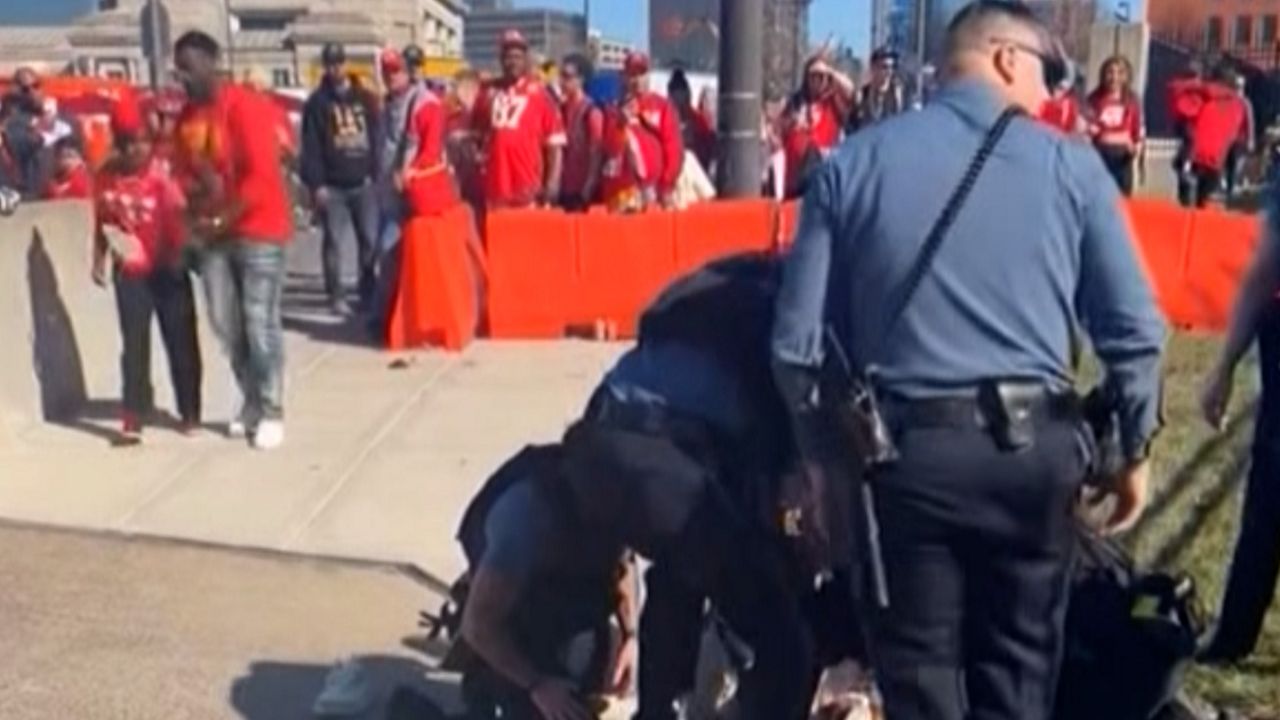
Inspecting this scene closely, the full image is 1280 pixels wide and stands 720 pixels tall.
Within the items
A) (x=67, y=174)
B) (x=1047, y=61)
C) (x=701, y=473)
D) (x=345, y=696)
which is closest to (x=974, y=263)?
(x=1047, y=61)

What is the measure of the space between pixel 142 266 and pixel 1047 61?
16.3 ft

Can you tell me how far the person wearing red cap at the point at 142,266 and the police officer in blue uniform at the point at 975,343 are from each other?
15.4 ft

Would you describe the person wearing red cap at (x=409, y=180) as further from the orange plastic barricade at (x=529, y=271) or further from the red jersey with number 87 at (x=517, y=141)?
the orange plastic barricade at (x=529, y=271)

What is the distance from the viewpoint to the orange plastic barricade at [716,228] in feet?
32.8

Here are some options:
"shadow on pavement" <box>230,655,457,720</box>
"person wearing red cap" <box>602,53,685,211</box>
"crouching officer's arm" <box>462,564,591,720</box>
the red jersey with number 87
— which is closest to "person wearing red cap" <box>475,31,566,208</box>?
the red jersey with number 87

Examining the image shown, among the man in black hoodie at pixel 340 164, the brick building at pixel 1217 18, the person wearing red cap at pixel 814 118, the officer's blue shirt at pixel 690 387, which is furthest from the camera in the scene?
the brick building at pixel 1217 18

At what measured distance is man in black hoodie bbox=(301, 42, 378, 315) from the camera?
10.9 metres

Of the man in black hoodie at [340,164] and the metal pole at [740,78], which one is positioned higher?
the metal pole at [740,78]

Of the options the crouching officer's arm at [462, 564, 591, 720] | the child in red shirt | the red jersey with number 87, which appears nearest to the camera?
the crouching officer's arm at [462, 564, 591, 720]

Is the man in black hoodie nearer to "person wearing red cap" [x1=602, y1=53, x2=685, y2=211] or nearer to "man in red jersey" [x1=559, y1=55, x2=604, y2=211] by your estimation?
"man in red jersey" [x1=559, y1=55, x2=604, y2=211]

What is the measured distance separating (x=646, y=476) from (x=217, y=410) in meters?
5.08

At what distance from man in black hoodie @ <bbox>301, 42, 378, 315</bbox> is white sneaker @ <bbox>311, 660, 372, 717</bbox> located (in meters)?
6.30

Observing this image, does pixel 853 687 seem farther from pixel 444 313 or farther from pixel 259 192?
pixel 444 313

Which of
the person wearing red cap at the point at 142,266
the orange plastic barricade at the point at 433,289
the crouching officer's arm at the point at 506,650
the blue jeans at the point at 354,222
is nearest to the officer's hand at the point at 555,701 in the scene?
the crouching officer's arm at the point at 506,650
